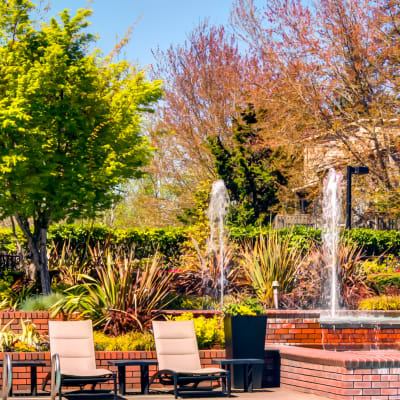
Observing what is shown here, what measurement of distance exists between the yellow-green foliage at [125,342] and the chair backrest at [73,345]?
1.07 metres

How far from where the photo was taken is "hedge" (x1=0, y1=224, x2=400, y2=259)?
68.7 feet

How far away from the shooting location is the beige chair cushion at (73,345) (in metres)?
10.1

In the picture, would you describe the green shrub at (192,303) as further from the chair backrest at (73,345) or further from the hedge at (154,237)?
the hedge at (154,237)

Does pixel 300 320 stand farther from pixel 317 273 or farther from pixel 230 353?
pixel 317 273

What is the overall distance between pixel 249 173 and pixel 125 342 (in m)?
18.6

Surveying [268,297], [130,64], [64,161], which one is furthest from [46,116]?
[268,297]

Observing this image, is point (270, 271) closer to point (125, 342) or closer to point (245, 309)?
point (245, 309)

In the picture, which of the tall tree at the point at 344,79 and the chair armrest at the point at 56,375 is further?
the tall tree at the point at 344,79

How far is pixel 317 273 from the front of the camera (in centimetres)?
1667

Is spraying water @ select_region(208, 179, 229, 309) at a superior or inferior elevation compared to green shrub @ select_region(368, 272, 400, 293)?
superior

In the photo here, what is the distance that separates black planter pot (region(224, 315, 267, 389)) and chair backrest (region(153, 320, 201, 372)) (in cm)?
57

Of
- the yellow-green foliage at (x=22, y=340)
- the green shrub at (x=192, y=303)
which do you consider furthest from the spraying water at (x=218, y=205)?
the yellow-green foliage at (x=22, y=340)

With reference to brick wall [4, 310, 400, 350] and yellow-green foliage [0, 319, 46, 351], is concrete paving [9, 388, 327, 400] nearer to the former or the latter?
yellow-green foliage [0, 319, 46, 351]

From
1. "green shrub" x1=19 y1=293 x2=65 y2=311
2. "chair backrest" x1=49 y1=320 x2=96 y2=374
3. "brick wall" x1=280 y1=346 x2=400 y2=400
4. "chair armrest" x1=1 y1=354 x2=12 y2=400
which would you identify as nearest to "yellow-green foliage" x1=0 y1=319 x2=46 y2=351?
"chair backrest" x1=49 y1=320 x2=96 y2=374
